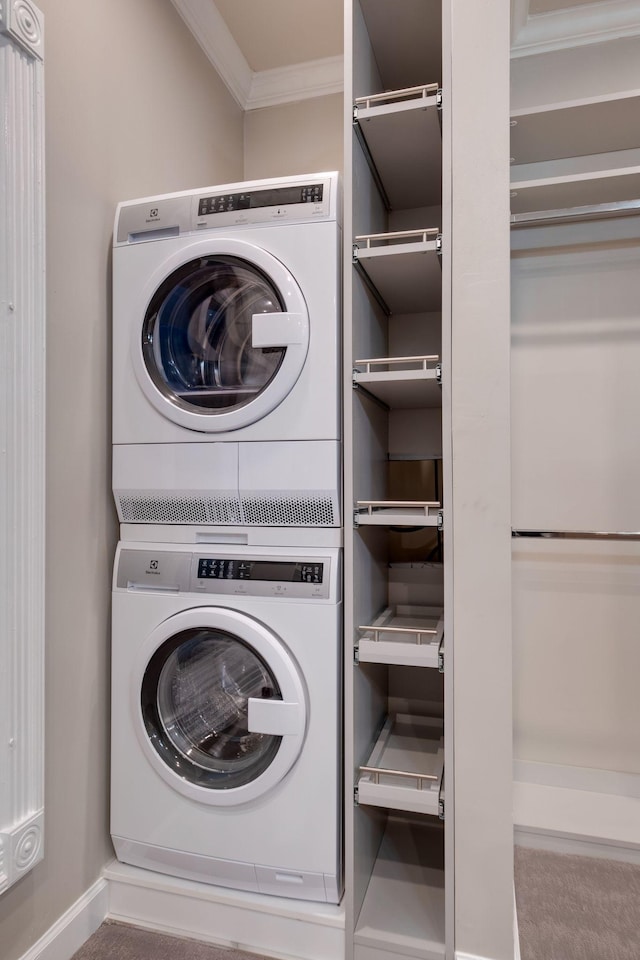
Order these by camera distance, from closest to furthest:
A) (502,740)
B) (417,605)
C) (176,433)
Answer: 1. (502,740)
2. (176,433)
3. (417,605)

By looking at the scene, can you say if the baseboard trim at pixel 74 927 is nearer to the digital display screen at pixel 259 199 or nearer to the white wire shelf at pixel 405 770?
the white wire shelf at pixel 405 770

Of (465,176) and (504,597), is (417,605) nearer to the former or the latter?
(504,597)

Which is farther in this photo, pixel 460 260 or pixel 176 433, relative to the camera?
pixel 176 433

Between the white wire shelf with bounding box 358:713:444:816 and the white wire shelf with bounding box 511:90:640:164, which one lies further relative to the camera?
the white wire shelf with bounding box 511:90:640:164

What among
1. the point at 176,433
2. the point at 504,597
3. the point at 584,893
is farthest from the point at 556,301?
the point at 584,893

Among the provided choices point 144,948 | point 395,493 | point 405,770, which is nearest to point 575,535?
point 395,493

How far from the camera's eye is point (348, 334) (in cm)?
150

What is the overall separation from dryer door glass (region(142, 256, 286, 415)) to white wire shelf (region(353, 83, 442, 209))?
49cm

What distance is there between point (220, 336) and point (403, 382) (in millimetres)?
525

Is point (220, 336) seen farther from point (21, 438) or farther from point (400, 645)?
point (400, 645)

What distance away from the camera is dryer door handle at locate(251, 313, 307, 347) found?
4.96 ft

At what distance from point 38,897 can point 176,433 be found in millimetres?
1158

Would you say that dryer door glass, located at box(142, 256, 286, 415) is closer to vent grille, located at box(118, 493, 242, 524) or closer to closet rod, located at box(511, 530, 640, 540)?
vent grille, located at box(118, 493, 242, 524)

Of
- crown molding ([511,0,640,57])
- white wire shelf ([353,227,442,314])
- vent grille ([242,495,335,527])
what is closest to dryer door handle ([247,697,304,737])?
vent grille ([242,495,335,527])
